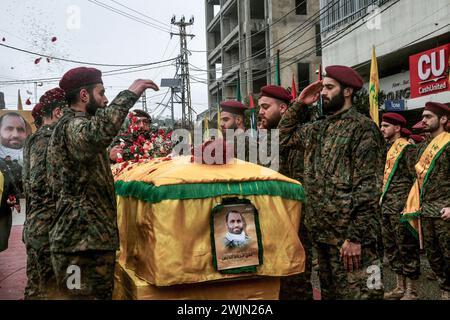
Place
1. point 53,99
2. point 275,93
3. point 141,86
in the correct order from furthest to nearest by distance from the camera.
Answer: point 53,99
point 275,93
point 141,86

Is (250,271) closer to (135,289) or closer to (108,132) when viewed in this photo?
(135,289)

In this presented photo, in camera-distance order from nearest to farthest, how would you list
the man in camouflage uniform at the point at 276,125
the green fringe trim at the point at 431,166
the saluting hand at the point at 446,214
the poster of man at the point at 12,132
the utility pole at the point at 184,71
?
the man in camouflage uniform at the point at 276,125 → the saluting hand at the point at 446,214 → the green fringe trim at the point at 431,166 → the poster of man at the point at 12,132 → the utility pole at the point at 184,71

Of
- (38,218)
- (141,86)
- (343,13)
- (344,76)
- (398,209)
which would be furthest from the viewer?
(343,13)

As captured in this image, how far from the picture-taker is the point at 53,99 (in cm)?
400

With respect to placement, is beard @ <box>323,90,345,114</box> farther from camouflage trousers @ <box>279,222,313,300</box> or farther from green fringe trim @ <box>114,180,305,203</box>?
camouflage trousers @ <box>279,222,313,300</box>

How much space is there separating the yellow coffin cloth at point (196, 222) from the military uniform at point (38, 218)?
0.55 metres

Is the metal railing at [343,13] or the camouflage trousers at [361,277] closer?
the camouflage trousers at [361,277]

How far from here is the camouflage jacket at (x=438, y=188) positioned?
14.4 ft

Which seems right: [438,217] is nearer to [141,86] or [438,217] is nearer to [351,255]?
[351,255]

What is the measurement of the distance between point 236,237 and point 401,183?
9.65 ft

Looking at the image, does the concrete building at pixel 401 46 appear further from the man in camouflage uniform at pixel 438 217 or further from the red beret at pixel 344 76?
the red beret at pixel 344 76

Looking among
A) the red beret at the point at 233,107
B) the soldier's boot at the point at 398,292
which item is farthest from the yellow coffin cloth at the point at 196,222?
the soldier's boot at the point at 398,292

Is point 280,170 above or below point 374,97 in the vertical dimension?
below

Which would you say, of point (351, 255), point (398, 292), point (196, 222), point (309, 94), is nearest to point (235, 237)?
point (196, 222)
